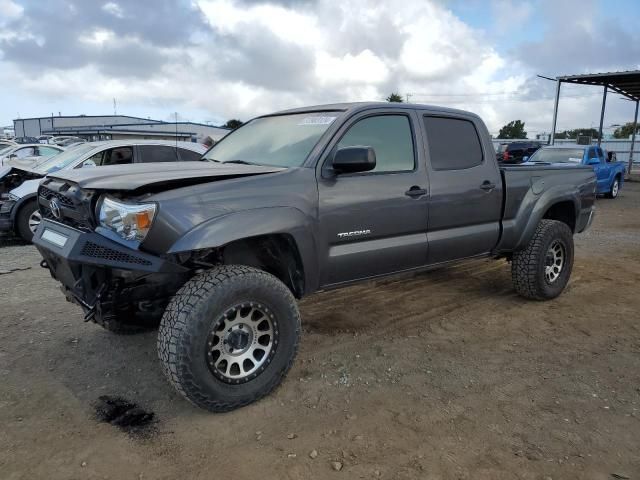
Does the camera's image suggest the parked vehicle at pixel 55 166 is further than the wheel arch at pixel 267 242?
Yes

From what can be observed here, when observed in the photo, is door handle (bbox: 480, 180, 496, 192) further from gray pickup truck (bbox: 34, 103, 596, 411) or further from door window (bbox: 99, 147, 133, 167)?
door window (bbox: 99, 147, 133, 167)

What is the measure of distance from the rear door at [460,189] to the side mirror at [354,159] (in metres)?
0.93

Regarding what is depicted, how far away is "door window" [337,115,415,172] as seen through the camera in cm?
381

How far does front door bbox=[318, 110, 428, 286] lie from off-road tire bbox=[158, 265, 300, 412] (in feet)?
1.76

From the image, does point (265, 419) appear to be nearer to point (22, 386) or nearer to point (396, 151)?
point (22, 386)

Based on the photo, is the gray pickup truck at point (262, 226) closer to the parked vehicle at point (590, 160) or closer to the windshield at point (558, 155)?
the parked vehicle at point (590, 160)

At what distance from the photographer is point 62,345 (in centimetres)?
412

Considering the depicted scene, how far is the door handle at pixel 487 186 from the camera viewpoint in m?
4.50

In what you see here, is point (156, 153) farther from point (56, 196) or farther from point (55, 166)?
point (56, 196)

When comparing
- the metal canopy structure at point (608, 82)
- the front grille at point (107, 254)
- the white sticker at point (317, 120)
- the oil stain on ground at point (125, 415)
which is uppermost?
the metal canopy structure at point (608, 82)

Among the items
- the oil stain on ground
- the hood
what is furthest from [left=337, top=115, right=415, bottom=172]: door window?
the oil stain on ground

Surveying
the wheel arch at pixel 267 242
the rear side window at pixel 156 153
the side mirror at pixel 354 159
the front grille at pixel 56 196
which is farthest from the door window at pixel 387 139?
the rear side window at pixel 156 153

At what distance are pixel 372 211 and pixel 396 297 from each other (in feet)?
6.27

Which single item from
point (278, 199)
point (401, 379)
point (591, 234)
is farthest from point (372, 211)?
point (591, 234)
